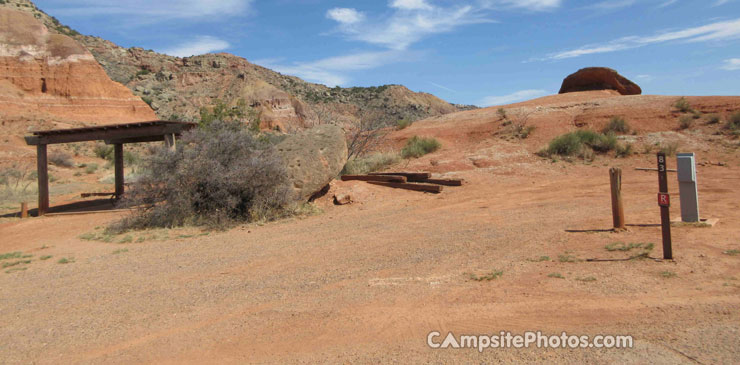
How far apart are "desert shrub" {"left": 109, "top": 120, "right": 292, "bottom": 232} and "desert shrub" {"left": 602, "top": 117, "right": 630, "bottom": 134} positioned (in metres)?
12.7

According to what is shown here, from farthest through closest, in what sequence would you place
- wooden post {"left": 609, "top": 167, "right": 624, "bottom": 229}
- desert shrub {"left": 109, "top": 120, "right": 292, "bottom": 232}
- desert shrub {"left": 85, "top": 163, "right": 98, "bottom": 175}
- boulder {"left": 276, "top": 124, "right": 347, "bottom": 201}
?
desert shrub {"left": 85, "top": 163, "right": 98, "bottom": 175}
boulder {"left": 276, "top": 124, "right": 347, "bottom": 201}
desert shrub {"left": 109, "top": 120, "right": 292, "bottom": 232}
wooden post {"left": 609, "top": 167, "right": 624, "bottom": 229}

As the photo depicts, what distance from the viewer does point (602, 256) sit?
549cm

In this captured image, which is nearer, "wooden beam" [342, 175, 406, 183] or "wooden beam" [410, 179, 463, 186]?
"wooden beam" [410, 179, 463, 186]

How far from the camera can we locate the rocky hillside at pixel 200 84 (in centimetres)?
5219

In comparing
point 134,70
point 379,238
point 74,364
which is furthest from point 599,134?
point 134,70

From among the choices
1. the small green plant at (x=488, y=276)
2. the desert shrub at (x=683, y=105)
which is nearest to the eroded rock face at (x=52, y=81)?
the desert shrub at (x=683, y=105)

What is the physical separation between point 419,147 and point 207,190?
10.1 meters

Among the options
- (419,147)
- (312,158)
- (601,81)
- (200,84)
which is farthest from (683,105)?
(200,84)

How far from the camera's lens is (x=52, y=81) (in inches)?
1532

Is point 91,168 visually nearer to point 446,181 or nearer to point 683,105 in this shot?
point 446,181

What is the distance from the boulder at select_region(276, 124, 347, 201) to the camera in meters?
11.0

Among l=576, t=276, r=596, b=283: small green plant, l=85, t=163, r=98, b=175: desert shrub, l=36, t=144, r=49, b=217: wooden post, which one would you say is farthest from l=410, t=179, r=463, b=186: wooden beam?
l=85, t=163, r=98, b=175: desert shrub

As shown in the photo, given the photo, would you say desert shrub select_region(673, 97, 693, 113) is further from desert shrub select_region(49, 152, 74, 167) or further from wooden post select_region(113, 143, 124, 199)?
desert shrub select_region(49, 152, 74, 167)

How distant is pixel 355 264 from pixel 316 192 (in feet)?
19.2
